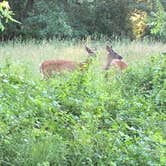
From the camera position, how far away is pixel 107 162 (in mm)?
3975

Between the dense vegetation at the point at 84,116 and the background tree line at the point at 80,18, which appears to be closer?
the dense vegetation at the point at 84,116

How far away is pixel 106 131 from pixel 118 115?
74 centimetres

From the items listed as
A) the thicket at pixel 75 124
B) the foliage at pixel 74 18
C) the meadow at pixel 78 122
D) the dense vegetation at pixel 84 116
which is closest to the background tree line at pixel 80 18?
the foliage at pixel 74 18

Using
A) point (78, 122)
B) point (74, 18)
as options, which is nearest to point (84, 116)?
point (78, 122)

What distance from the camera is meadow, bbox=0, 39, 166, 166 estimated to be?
12.8 feet

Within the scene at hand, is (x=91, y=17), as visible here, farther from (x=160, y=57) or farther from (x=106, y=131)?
(x=106, y=131)

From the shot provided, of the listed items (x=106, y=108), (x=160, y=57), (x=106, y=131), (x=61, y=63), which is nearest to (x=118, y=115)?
(x=106, y=108)

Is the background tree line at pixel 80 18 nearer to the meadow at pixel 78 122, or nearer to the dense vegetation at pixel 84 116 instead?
the dense vegetation at pixel 84 116

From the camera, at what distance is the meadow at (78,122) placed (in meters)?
3.91

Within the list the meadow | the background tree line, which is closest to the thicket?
the meadow

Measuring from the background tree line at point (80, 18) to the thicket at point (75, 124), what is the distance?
14618mm

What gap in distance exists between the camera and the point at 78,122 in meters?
4.46

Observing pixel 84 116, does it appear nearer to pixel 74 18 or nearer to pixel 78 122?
pixel 78 122

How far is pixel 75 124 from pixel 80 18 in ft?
63.7
